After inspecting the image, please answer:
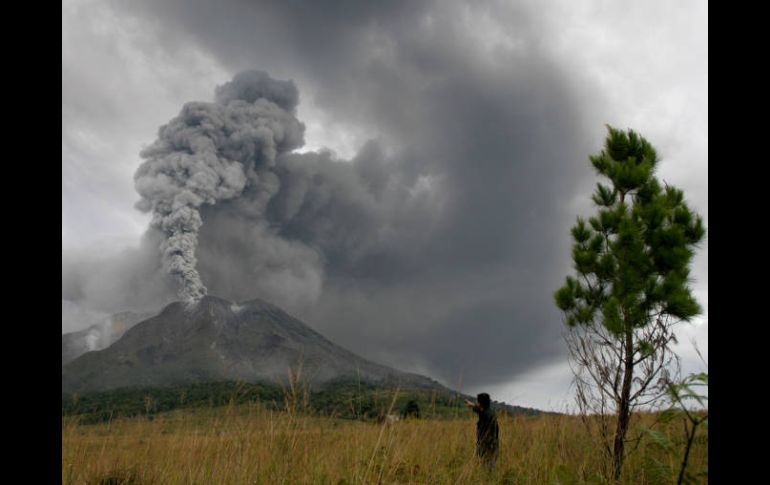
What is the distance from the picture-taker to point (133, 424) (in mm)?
6098

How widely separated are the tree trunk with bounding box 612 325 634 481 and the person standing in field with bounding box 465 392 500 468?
1400 mm

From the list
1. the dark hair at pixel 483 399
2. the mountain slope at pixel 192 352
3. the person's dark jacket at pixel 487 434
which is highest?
the dark hair at pixel 483 399

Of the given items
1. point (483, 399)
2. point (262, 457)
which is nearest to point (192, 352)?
point (483, 399)

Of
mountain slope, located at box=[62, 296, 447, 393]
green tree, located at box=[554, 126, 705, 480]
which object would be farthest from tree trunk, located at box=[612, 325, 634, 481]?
mountain slope, located at box=[62, 296, 447, 393]

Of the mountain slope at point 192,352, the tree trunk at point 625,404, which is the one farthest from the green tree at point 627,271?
the mountain slope at point 192,352

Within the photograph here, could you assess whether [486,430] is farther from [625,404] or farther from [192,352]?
[192,352]

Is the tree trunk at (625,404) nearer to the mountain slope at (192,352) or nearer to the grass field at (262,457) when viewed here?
the grass field at (262,457)

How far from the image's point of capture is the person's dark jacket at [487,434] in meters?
6.00

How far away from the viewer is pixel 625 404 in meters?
6.43
